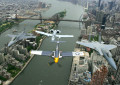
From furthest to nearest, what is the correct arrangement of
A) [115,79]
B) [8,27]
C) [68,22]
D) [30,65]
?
[68,22] < [8,27] < [30,65] < [115,79]

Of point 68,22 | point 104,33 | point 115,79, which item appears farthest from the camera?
point 68,22

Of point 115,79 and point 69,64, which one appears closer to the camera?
point 115,79

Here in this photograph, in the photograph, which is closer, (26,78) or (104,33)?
(26,78)

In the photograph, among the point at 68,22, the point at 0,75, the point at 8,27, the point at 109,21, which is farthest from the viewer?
the point at 68,22

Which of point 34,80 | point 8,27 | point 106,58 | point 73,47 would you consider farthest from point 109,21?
point 34,80

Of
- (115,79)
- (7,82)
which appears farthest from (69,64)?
(7,82)

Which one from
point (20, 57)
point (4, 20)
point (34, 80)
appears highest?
point (4, 20)

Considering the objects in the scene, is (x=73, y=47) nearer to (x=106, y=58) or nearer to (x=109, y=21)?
(x=106, y=58)

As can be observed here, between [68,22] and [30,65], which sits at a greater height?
[68,22]

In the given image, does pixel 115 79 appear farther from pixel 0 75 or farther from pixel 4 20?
pixel 4 20
